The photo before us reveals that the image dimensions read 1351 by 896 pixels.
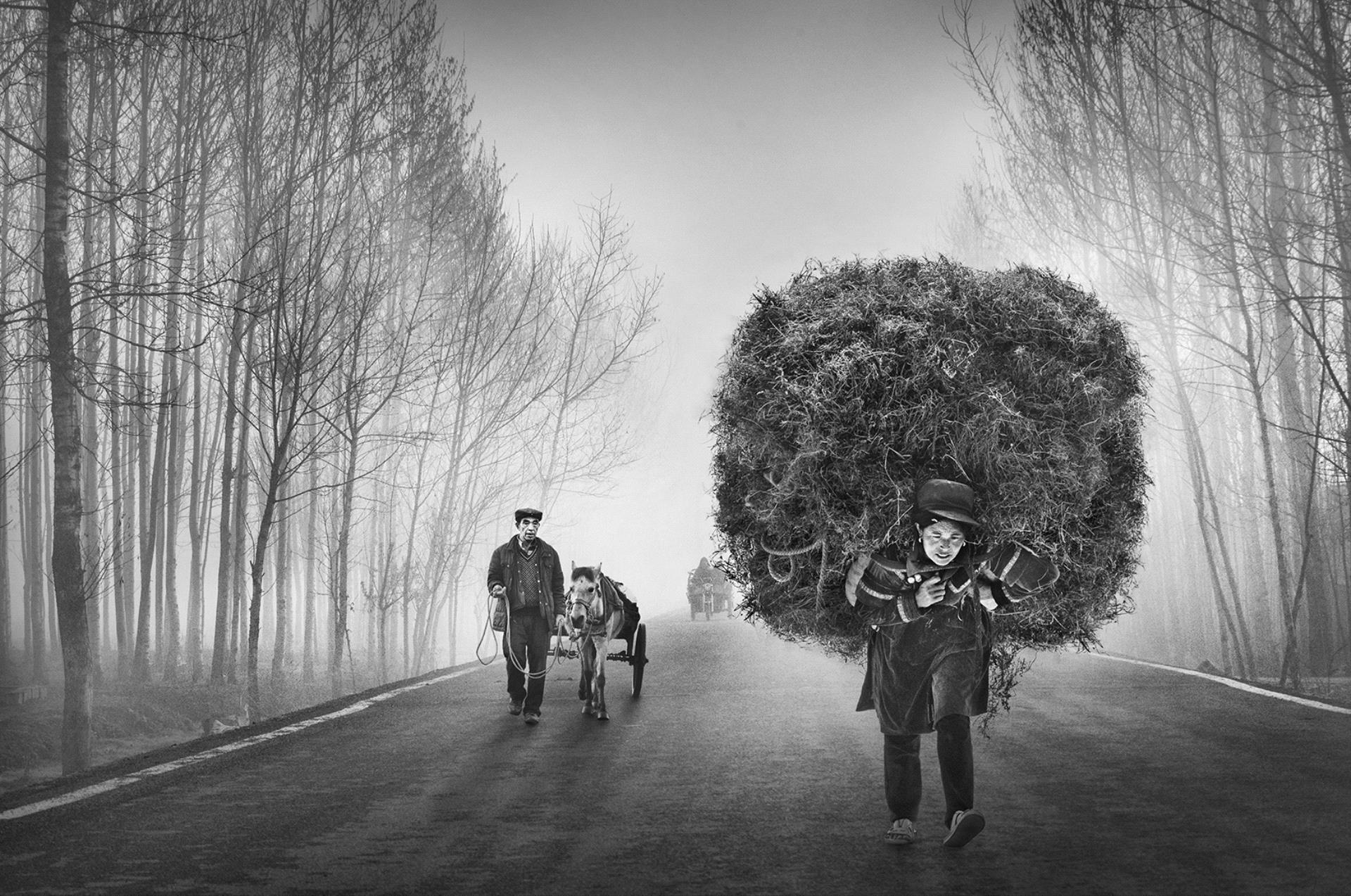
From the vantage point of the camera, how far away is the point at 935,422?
5090 millimetres

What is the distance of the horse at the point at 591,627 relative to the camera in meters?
9.54

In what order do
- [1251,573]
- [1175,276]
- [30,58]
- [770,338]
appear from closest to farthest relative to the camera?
1. [770,338]
2. [30,58]
3. [1175,276]
4. [1251,573]

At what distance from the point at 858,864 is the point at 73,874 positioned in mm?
3254

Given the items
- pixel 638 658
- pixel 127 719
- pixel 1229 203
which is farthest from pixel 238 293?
pixel 1229 203

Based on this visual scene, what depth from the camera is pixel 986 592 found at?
5.20m

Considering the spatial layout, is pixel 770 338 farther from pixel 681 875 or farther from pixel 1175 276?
pixel 1175 276

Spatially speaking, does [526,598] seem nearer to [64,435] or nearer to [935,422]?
[64,435]

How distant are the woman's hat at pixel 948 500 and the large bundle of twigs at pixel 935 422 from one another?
0.16 meters

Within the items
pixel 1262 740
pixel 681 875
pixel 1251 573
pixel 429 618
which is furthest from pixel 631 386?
pixel 681 875

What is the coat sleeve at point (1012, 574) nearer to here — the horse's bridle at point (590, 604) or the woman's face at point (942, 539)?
the woman's face at point (942, 539)

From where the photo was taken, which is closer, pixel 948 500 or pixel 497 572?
pixel 948 500

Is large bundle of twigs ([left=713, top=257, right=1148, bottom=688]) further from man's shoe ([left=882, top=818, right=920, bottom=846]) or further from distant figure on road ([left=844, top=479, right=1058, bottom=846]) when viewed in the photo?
man's shoe ([left=882, top=818, right=920, bottom=846])

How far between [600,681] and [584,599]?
754mm

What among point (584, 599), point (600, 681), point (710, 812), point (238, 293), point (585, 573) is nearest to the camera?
point (710, 812)
